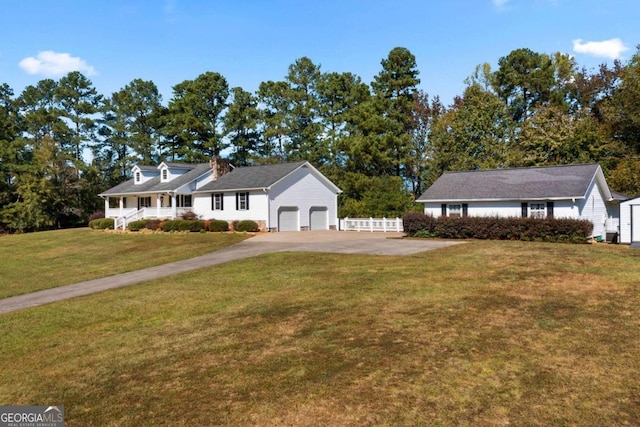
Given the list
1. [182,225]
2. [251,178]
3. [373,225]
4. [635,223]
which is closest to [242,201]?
[251,178]

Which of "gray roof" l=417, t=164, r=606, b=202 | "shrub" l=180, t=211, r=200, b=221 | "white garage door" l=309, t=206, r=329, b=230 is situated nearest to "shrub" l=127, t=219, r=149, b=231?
"shrub" l=180, t=211, r=200, b=221

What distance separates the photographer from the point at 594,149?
1656 inches

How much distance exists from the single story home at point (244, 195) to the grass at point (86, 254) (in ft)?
13.3

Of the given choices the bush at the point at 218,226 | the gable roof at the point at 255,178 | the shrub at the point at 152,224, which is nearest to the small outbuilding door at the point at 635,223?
the gable roof at the point at 255,178

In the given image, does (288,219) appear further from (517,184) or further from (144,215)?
(517,184)

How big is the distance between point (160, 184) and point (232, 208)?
10.6 meters

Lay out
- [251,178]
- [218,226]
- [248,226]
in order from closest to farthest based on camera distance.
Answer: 1. [248,226]
2. [218,226]
3. [251,178]

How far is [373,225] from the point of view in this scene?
36.1 metres

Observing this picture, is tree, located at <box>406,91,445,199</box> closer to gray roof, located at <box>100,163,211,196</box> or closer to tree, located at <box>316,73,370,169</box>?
tree, located at <box>316,73,370,169</box>

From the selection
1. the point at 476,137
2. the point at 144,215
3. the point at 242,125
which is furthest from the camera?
the point at 242,125

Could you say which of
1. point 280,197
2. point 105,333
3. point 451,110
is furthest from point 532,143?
point 105,333

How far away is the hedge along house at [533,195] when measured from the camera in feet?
92.8

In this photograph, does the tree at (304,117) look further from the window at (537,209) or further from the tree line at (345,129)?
the window at (537,209)

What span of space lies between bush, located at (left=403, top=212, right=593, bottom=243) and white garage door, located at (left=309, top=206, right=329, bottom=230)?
1185cm
